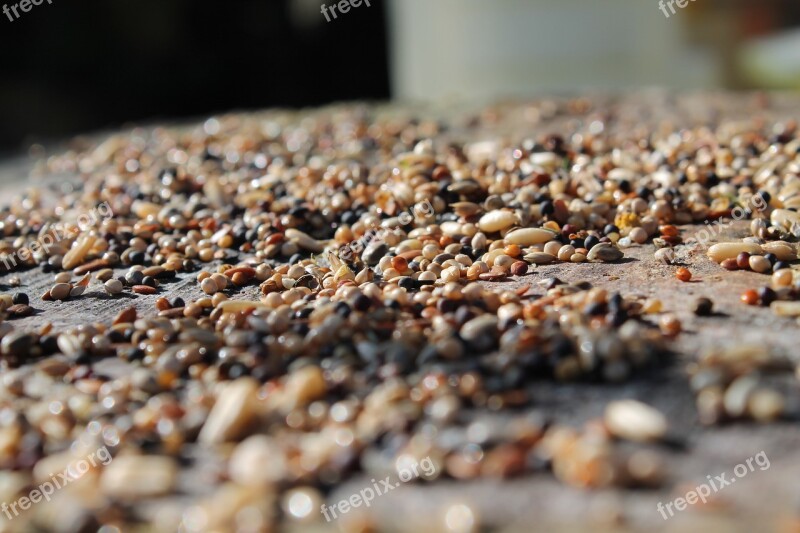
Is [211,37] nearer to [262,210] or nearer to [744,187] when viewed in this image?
[262,210]

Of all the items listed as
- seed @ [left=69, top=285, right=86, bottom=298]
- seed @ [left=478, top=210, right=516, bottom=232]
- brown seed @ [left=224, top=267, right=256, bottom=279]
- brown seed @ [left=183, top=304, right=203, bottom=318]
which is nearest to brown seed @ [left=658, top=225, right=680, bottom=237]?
seed @ [left=478, top=210, right=516, bottom=232]

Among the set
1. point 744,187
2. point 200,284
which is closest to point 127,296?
point 200,284

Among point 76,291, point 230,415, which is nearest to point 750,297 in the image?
point 230,415

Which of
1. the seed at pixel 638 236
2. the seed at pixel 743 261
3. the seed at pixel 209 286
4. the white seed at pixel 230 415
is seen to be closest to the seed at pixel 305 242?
the seed at pixel 209 286

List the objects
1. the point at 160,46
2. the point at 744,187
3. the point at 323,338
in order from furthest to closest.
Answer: the point at 160,46 < the point at 744,187 < the point at 323,338

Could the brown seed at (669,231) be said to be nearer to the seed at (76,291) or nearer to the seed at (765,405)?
the seed at (765,405)
